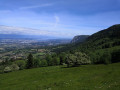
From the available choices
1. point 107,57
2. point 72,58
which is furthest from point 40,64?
point 107,57

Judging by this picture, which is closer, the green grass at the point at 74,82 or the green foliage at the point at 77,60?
the green grass at the point at 74,82

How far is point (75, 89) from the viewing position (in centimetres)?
2033

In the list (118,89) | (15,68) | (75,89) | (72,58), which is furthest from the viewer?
(15,68)

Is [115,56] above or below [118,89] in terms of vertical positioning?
below

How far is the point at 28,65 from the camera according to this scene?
3927 inches

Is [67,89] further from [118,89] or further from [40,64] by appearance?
[40,64]

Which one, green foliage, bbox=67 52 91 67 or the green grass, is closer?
the green grass

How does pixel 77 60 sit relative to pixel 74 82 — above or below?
below

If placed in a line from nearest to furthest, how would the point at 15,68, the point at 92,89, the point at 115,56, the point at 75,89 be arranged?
1. the point at 92,89
2. the point at 75,89
3. the point at 115,56
4. the point at 15,68

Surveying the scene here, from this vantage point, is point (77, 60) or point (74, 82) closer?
point (74, 82)

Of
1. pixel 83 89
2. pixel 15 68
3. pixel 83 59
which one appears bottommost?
→ pixel 15 68

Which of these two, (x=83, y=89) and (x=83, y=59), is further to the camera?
(x=83, y=59)

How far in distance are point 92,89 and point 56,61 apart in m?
94.5

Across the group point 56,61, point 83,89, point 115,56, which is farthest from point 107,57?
point 83,89
